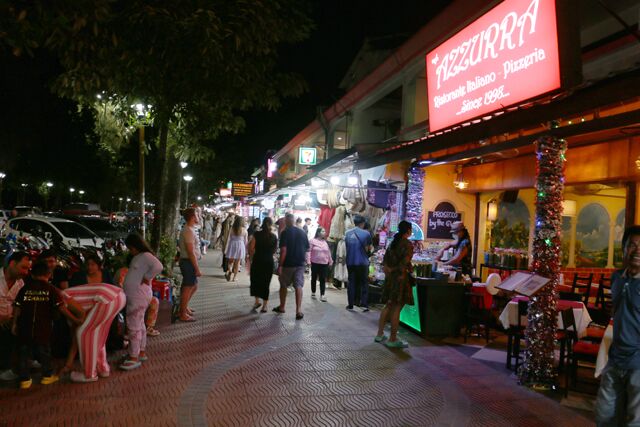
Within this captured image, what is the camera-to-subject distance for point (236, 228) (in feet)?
47.7

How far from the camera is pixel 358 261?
34.3 ft

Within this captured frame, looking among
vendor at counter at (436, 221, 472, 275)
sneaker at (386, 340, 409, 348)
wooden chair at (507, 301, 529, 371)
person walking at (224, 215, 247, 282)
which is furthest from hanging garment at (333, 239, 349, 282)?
wooden chair at (507, 301, 529, 371)

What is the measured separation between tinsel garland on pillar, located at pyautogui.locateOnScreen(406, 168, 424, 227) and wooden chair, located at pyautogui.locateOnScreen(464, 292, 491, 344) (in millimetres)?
2106

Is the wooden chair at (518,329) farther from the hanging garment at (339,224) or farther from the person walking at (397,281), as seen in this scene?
the hanging garment at (339,224)

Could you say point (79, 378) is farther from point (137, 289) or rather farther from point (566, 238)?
point (566, 238)

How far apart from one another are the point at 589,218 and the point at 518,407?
8.90 meters

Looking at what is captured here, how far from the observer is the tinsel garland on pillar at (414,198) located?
10.4 metres

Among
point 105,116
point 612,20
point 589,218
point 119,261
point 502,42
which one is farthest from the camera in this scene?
point 589,218

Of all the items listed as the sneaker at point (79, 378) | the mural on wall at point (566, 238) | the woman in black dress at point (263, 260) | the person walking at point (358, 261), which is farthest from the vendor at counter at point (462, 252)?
the sneaker at point (79, 378)

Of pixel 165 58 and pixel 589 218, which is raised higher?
pixel 165 58

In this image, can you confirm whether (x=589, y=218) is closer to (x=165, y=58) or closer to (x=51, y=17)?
(x=165, y=58)

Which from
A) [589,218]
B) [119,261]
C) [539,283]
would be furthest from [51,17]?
[589,218]

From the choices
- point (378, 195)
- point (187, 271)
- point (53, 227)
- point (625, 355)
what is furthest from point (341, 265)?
point (625, 355)

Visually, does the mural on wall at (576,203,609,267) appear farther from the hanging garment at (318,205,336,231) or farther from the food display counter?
the hanging garment at (318,205,336,231)
